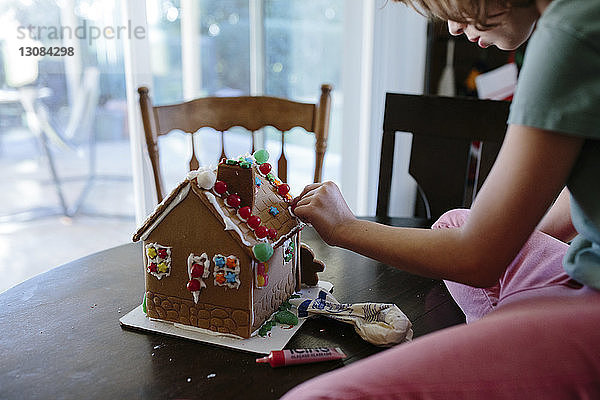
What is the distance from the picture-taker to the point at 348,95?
8.86 feet

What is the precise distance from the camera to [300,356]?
2.67 ft

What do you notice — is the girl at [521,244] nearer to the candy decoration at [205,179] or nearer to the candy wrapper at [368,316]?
the candy wrapper at [368,316]

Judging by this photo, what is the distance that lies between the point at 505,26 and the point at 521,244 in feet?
0.97

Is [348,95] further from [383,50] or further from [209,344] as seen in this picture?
[209,344]

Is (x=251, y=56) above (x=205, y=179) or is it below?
above

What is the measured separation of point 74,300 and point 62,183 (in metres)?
1.74

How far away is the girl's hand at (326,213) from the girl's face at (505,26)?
310 mm

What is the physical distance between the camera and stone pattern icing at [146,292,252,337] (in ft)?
2.88

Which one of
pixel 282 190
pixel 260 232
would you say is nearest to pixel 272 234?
pixel 260 232

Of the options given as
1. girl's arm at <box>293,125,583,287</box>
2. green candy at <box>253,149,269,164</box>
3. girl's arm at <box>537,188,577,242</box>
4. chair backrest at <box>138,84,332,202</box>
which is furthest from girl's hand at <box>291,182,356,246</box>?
chair backrest at <box>138,84,332,202</box>

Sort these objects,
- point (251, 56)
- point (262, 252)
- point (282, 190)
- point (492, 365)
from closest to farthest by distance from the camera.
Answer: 1. point (492, 365)
2. point (262, 252)
3. point (282, 190)
4. point (251, 56)

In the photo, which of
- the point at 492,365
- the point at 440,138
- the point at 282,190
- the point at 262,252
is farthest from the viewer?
the point at 440,138

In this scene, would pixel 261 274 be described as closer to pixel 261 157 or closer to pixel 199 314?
pixel 199 314

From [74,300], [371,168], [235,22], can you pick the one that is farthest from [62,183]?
[74,300]
